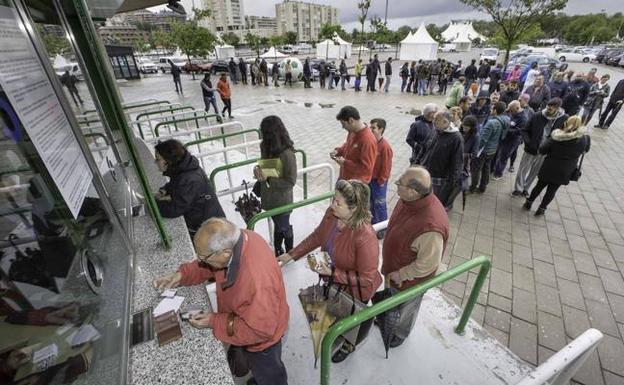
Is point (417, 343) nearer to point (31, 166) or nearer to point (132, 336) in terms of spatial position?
point (132, 336)

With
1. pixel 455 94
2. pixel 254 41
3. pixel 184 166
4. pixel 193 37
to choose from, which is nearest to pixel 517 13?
pixel 455 94

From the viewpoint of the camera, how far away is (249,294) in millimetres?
1473

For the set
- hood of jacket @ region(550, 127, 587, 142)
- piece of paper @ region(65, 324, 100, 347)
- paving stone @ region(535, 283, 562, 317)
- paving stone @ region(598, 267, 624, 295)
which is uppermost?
piece of paper @ region(65, 324, 100, 347)

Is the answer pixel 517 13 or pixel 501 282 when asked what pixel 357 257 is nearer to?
pixel 501 282

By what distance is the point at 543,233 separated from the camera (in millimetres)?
4250

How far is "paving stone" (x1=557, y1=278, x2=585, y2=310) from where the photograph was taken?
3110 millimetres

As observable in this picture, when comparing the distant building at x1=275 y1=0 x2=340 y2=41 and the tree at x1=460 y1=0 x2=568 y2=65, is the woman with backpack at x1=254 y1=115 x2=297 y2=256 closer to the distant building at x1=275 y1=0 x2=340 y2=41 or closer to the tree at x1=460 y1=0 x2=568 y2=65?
the tree at x1=460 y1=0 x2=568 y2=65

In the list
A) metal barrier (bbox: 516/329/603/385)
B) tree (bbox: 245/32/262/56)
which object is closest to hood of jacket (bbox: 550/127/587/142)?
metal barrier (bbox: 516/329/603/385)

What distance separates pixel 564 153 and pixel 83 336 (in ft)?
18.3

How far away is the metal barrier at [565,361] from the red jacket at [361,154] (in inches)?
92.1

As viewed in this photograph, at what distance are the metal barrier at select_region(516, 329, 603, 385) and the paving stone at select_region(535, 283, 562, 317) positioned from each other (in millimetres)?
1737

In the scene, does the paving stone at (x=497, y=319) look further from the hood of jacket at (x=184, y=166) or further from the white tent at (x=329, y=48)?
the white tent at (x=329, y=48)

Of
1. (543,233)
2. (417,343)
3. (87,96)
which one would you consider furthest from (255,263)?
(543,233)

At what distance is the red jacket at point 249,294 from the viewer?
148cm
